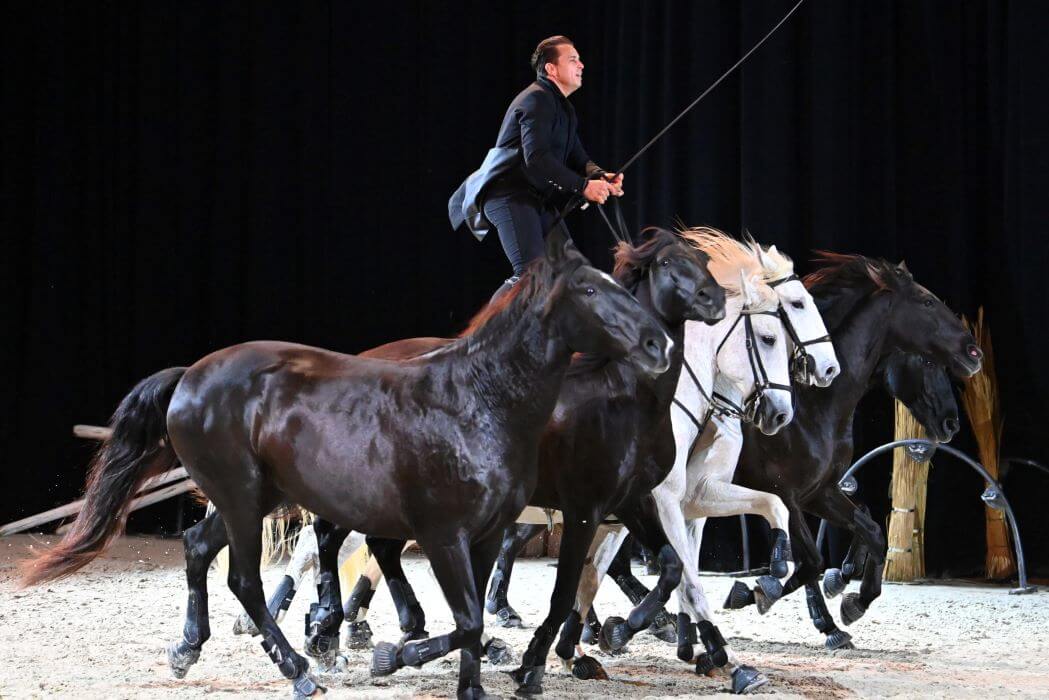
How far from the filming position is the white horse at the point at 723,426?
4645mm

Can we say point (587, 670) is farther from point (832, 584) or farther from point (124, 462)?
point (124, 462)

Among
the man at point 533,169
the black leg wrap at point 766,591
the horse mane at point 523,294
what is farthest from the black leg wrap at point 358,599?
the horse mane at point 523,294

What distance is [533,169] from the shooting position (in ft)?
14.8

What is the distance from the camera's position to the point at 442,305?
9.23 m

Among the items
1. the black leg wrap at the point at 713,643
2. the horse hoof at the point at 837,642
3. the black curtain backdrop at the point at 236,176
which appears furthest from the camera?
the black curtain backdrop at the point at 236,176

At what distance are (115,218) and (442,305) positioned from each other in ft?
8.41

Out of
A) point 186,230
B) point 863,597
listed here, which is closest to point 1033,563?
point 863,597

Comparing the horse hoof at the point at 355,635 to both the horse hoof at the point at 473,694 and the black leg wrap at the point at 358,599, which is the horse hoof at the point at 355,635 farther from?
the horse hoof at the point at 473,694

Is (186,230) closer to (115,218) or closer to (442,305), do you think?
(115,218)

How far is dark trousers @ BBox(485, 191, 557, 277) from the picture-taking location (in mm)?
4660

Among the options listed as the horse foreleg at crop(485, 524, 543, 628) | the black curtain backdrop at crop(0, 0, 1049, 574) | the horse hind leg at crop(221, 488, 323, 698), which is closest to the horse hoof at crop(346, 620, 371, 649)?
the horse foreleg at crop(485, 524, 543, 628)

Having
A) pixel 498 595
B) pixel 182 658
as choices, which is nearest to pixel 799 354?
pixel 498 595

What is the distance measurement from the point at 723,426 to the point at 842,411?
2.32 ft

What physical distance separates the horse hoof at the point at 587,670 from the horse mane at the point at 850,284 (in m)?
2.06
